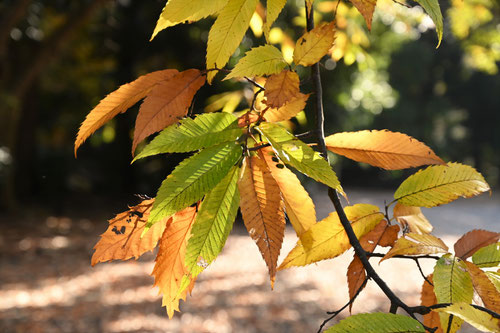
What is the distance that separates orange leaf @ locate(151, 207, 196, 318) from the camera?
0.56m

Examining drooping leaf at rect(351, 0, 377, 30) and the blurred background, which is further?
the blurred background

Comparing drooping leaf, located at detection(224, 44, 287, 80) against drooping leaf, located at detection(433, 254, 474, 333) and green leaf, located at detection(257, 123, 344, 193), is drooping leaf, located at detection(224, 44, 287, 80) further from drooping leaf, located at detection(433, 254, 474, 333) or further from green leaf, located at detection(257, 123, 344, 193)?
drooping leaf, located at detection(433, 254, 474, 333)

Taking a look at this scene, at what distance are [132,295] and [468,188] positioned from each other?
488 cm

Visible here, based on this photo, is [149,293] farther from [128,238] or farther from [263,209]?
[263,209]

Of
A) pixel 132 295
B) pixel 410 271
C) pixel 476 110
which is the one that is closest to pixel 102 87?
pixel 132 295

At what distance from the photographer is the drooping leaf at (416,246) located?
0.52 m

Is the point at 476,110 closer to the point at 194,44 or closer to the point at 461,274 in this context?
the point at 194,44

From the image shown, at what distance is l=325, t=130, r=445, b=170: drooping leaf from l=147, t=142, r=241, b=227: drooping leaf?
0.54 feet

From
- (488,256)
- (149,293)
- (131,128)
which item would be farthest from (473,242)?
(131,128)

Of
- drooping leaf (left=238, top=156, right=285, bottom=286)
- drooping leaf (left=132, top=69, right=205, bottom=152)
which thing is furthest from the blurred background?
drooping leaf (left=238, top=156, right=285, bottom=286)

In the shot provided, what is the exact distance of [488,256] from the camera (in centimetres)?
54

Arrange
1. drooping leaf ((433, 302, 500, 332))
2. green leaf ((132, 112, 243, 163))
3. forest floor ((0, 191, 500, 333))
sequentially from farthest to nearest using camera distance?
forest floor ((0, 191, 500, 333)) < green leaf ((132, 112, 243, 163)) < drooping leaf ((433, 302, 500, 332))

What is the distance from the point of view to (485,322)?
1.32 feet

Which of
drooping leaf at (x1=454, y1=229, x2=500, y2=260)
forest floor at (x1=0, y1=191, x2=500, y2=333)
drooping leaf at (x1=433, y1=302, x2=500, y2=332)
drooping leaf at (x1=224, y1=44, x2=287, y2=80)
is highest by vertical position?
forest floor at (x1=0, y1=191, x2=500, y2=333)
